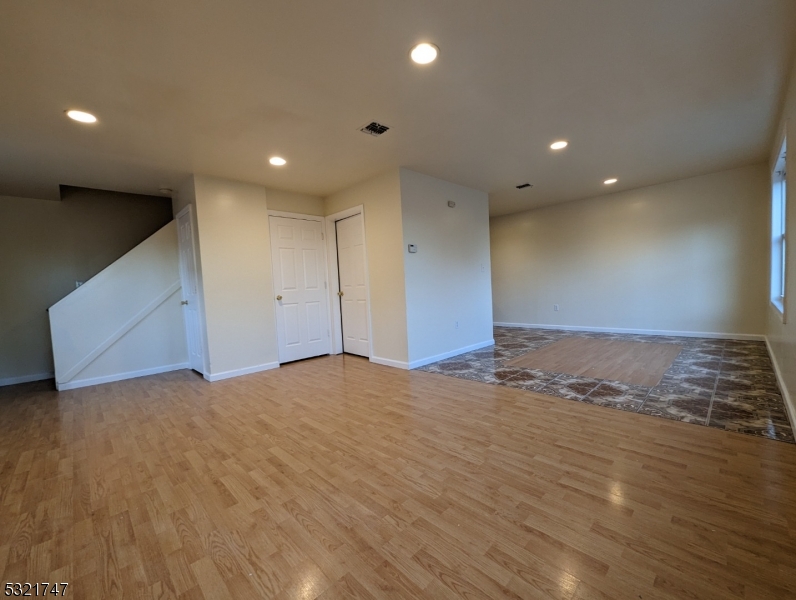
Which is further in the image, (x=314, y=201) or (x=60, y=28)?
(x=314, y=201)

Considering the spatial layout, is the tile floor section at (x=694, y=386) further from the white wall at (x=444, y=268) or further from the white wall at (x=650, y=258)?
the white wall at (x=650, y=258)

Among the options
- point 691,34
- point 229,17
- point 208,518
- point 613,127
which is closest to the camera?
point 208,518

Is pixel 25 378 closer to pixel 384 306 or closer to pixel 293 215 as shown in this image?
pixel 293 215

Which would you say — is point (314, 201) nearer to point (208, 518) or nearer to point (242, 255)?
point (242, 255)

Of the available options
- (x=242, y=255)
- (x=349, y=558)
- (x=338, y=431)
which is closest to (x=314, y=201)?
(x=242, y=255)

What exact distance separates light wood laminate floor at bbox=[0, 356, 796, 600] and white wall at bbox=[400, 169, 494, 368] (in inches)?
67.0

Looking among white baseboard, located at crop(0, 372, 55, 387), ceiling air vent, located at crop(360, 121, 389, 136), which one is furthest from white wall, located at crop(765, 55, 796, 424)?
white baseboard, located at crop(0, 372, 55, 387)

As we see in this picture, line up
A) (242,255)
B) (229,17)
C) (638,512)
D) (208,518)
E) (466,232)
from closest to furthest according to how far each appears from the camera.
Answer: (638,512)
(208,518)
(229,17)
(242,255)
(466,232)

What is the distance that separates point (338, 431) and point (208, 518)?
39.1 inches

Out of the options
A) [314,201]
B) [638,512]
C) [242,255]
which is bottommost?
[638,512]

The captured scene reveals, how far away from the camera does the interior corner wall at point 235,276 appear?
3908 mm

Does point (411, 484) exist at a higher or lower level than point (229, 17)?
lower

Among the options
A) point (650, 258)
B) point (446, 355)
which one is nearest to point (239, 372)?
point (446, 355)

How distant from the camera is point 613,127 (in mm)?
3125
